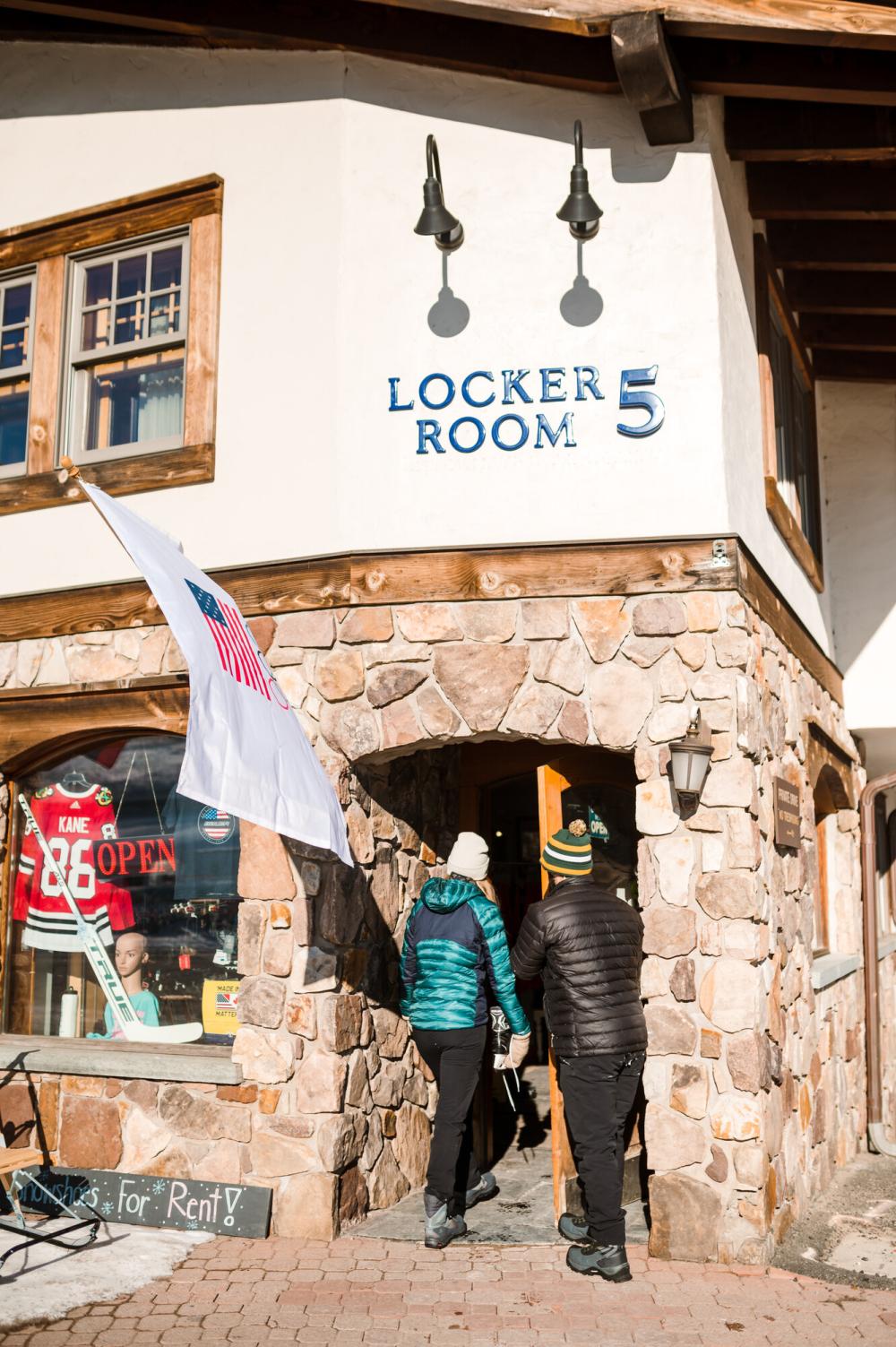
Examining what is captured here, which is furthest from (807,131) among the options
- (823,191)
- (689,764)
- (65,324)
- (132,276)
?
(65,324)

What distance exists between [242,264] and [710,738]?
395 centimetres

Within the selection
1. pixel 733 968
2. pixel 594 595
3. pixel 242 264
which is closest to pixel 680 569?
pixel 594 595

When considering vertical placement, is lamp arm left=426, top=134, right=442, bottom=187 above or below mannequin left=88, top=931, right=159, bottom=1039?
above

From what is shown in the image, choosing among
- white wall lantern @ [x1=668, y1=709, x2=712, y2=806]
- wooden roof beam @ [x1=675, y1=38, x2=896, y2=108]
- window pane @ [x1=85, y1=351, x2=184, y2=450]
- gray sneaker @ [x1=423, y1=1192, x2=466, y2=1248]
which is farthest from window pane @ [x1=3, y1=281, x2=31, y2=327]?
gray sneaker @ [x1=423, y1=1192, x2=466, y2=1248]

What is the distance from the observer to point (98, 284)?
8328 millimetres

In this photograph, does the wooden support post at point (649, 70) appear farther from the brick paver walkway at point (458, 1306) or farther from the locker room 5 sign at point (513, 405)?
the brick paver walkway at point (458, 1306)

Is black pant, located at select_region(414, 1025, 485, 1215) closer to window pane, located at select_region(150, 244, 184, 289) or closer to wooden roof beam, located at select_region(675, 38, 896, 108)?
window pane, located at select_region(150, 244, 184, 289)

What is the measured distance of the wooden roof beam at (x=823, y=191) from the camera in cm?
797

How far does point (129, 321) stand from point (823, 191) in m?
4.49

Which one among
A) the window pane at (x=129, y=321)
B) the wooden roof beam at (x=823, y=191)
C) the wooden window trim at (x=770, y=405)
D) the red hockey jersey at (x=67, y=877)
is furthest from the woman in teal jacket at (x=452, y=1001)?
the wooden roof beam at (x=823, y=191)

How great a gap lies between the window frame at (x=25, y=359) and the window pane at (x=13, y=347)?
4 centimetres

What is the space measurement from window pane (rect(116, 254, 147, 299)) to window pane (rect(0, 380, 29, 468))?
960mm

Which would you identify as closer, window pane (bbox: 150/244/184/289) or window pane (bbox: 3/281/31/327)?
window pane (bbox: 150/244/184/289)

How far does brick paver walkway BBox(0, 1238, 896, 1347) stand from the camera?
526 centimetres
